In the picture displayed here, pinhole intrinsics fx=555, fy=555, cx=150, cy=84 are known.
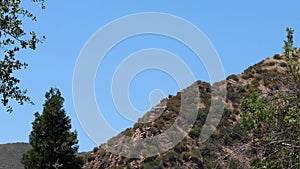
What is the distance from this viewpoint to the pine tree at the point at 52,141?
3912 cm

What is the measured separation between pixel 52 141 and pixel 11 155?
86457 millimetres

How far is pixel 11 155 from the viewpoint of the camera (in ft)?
400

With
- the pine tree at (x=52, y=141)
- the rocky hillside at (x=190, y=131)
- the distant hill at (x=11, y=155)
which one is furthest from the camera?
the distant hill at (x=11, y=155)

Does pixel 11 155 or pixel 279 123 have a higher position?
pixel 11 155

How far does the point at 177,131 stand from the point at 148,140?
417 cm

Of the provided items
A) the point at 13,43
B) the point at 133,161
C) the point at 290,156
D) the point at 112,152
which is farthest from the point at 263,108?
the point at 112,152

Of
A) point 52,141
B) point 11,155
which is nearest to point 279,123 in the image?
point 52,141

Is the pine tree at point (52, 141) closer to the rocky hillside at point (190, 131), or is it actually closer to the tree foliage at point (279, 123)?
the rocky hillside at point (190, 131)

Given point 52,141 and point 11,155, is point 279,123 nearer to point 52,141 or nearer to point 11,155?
point 52,141

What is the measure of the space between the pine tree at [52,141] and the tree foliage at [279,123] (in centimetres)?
2577

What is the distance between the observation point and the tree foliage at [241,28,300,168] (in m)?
13.4

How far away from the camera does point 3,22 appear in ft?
47.5

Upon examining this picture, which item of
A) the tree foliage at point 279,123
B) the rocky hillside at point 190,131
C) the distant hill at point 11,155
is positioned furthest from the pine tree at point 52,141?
the distant hill at point 11,155

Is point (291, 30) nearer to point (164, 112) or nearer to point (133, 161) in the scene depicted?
point (133, 161)
